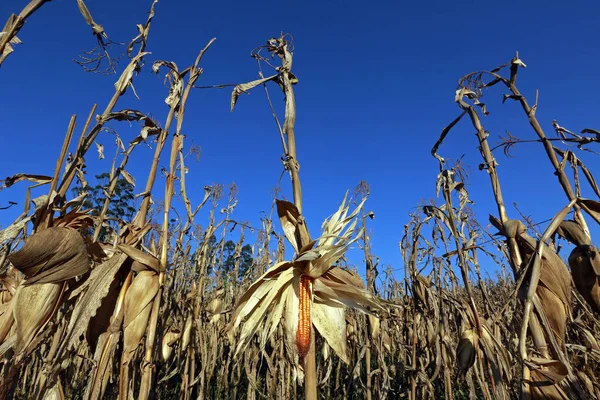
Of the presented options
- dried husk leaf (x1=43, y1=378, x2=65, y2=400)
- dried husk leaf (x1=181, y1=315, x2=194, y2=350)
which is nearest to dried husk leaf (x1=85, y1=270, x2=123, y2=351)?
dried husk leaf (x1=43, y1=378, x2=65, y2=400)

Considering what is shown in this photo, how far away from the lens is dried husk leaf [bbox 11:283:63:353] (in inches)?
37.7

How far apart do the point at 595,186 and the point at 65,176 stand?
162cm

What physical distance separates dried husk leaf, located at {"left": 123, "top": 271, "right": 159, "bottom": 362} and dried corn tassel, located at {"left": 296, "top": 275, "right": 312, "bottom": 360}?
487 millimetres

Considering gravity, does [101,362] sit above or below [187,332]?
below

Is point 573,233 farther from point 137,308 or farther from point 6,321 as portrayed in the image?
point 6,321

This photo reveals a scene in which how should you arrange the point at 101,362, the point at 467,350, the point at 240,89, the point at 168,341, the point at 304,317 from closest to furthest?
the point at 304,317 < the point at 101,362 < the point at 240,89 < the point at 467,350 < the point at 168,341

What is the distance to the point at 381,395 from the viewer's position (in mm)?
2734

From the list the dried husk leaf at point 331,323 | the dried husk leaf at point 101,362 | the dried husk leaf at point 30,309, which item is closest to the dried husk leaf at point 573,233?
the dried husk leaf at point 331,323

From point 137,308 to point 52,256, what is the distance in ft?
0.92

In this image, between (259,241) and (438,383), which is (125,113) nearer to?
(438,383)

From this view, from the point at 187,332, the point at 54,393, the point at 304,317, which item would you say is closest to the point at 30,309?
the point at 54,393

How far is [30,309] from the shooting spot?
3.18ft

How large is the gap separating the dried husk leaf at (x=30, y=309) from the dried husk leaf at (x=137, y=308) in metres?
0.22

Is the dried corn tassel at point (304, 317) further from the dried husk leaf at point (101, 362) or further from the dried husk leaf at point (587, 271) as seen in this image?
the dried husk leaf at point (587, 271)
